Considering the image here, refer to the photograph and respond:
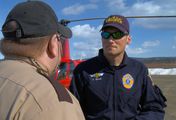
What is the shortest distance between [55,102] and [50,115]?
0.06m

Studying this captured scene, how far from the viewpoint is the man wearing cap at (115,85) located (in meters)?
3.55

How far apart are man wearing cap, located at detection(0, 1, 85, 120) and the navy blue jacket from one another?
5.49ft

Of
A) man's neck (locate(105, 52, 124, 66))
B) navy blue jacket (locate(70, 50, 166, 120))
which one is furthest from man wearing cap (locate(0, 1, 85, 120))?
man's neck (locate(105, 52, 124, 66))

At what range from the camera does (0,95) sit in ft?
5.29

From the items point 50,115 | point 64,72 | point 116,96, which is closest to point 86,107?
point 116,96

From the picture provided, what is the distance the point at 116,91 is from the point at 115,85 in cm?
6

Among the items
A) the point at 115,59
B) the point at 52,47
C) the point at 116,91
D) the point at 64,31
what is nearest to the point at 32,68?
the point at 52,47

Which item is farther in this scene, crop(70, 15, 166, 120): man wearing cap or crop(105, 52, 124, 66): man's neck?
crop(105, 52, 124, 66): man's neck

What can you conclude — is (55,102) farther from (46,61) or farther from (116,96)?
(116,96)

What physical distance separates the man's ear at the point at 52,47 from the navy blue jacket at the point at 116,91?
1739 millimetres

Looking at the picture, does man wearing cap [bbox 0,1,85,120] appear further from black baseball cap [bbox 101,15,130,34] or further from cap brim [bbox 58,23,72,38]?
black baseball cap [bbox 101,15,130,34]

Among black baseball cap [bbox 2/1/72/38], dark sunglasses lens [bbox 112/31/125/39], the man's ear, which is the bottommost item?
dark sunglasses lens [bbox 112/31/125/39]

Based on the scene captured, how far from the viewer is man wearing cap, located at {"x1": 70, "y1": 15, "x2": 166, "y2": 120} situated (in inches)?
140

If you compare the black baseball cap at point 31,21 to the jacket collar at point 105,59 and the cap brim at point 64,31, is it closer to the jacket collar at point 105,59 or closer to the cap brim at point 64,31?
the cap brim at point 64,31
